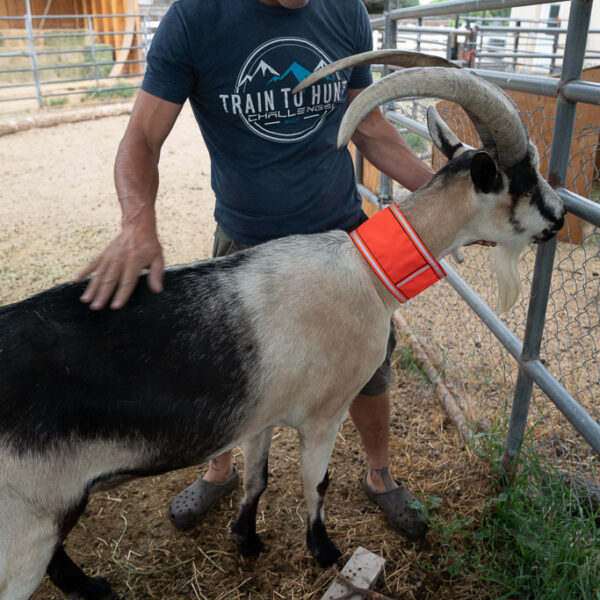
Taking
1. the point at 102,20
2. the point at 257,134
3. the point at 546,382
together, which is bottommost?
the point at 546,382

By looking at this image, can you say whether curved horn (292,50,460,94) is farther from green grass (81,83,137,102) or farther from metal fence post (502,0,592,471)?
green grass (81,83,137,102)

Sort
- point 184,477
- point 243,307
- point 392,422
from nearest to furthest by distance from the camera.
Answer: point 243,307 → point 184,477 → point 392,422

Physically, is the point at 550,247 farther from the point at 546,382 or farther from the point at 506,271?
the point at 546,382

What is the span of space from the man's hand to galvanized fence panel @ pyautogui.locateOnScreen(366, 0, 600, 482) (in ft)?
4.28

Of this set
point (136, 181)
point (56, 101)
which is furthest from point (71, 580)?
point (56, 101)

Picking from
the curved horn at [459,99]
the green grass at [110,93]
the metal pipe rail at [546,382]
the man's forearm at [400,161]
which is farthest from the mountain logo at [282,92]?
the green grass at [110,93]

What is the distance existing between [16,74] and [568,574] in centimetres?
1638

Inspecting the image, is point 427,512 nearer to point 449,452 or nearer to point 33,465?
point 449,452

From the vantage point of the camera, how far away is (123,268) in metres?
1.65

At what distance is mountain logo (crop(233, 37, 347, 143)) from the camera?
1895 mm

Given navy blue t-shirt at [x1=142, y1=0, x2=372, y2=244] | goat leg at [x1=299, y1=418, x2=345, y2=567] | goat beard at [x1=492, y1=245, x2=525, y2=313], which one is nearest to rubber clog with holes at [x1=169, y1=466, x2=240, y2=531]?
goat leg at [x1=299, y1=418, x2=345, y2=567]

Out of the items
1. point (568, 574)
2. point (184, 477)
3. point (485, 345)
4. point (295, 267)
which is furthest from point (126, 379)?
point (485, 345)

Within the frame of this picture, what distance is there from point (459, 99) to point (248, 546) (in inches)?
68.9

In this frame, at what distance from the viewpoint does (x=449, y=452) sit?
274cm
